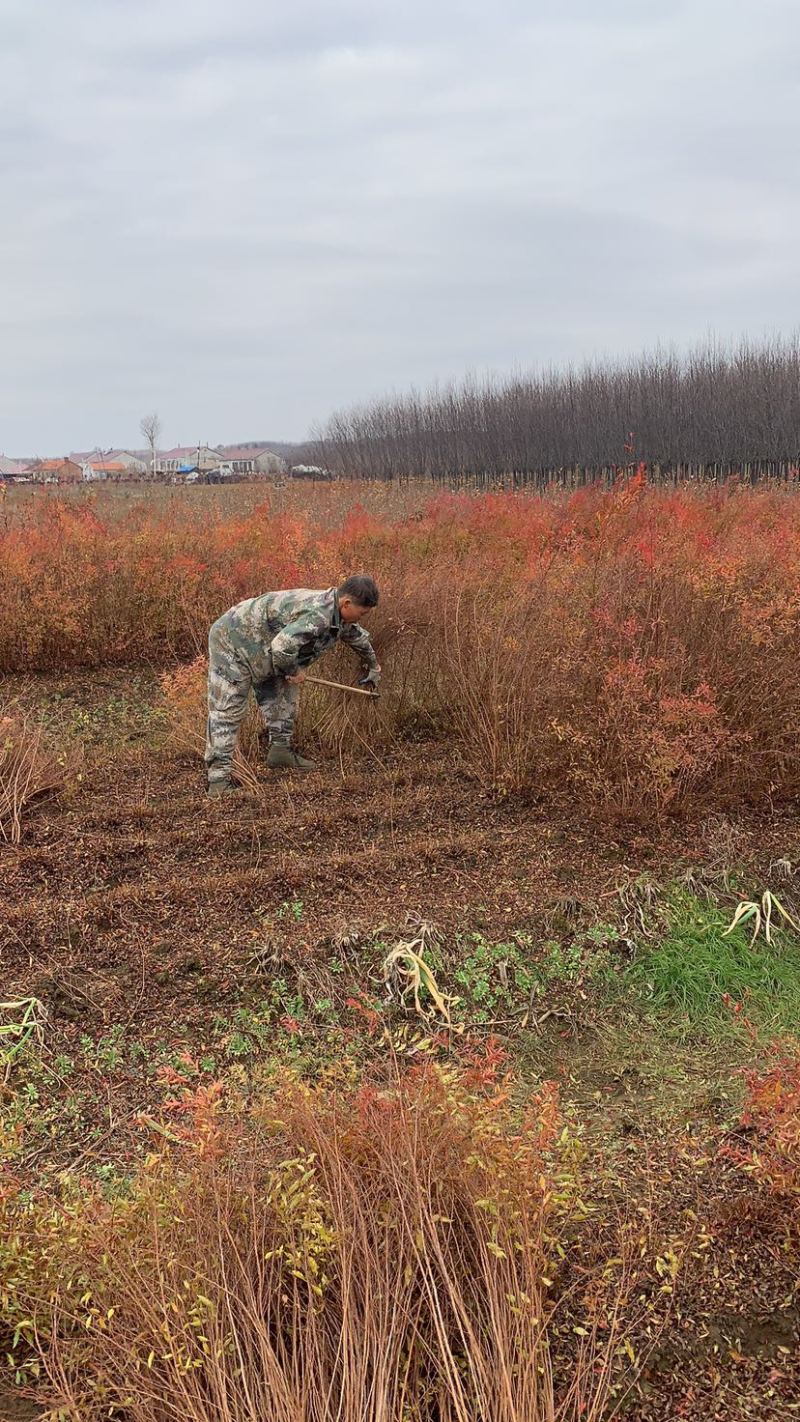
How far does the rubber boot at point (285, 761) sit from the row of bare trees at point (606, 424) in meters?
12.9

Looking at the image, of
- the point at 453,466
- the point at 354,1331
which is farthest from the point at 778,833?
the point at 453,466

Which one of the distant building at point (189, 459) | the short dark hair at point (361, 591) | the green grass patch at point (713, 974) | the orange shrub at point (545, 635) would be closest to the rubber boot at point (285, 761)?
the orange shrub at point (545, 635)

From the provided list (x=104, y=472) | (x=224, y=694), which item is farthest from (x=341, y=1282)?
(x=104, y=472)

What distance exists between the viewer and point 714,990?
367cm

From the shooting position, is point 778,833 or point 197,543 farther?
point 197,543

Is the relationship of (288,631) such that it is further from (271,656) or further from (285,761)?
(285,761)

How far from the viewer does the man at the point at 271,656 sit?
474cm

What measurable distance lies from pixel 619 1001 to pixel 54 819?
287 cm

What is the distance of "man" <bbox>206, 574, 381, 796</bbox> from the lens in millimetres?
4742

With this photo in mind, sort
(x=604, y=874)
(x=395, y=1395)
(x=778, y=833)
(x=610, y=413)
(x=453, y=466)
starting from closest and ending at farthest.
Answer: (x=395, y=1395) → (x=604, y=874) → (x=778, y=833) → (x=610, y=413) → (x=453, y=466)

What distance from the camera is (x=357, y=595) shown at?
181 inches

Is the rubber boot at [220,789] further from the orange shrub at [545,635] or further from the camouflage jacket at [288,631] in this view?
the orange shrub at [545,635]

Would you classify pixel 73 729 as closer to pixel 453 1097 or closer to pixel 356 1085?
pixel 356 1085

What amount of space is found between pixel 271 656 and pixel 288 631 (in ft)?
0.95
